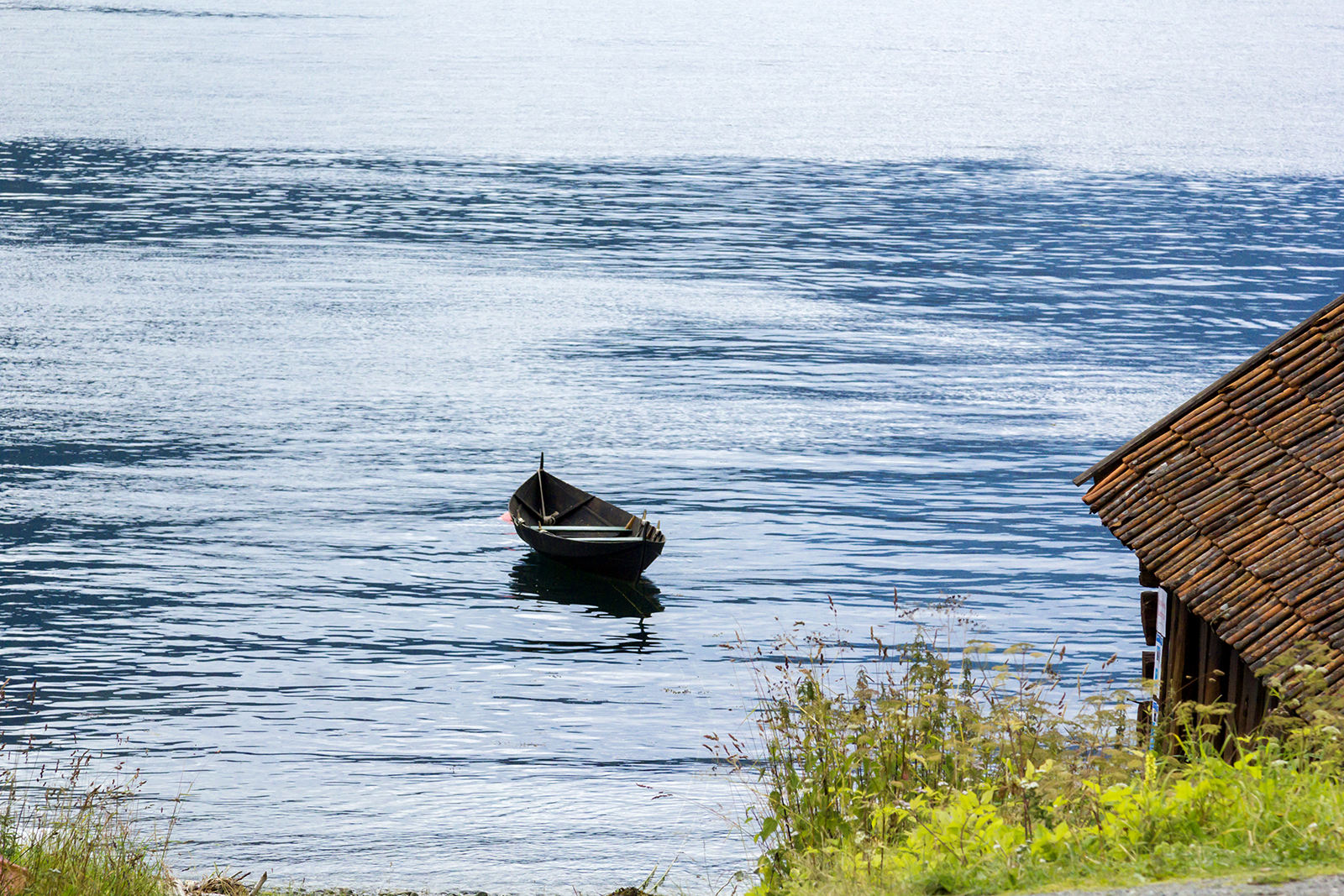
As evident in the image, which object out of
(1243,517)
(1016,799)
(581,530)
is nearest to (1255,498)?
(1243,517)

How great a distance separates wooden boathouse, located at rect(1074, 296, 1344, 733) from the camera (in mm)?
11422

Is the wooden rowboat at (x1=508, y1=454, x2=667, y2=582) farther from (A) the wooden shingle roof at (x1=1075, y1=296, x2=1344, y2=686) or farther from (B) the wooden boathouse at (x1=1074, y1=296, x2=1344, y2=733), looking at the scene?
(A) the wooden shingle roof at (x1=1075, y1=296, x2=1344, y2=686)

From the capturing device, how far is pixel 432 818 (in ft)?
66.2

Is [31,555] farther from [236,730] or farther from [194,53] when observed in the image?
Result: [194,53]

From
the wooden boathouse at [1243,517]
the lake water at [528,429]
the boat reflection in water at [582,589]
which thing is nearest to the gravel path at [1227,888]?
the wooden boathouse at [1243,517]

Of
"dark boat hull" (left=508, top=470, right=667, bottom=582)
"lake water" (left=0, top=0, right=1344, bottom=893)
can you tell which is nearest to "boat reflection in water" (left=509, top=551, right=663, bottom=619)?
"lake water" (left=0, top=0, right=1344, bottom=893)

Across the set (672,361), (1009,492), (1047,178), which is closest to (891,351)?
(672,361)

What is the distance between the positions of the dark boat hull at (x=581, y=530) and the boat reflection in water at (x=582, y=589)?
0.26 meters

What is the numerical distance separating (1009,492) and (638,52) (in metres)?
164

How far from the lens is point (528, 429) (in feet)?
136

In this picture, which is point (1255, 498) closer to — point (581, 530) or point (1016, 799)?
point (1016, 799)

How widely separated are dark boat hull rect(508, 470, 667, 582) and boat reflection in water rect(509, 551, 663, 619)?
0.84 ft

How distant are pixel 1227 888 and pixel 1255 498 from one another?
6195 mm

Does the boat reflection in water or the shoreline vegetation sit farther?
the boat reflection in water
